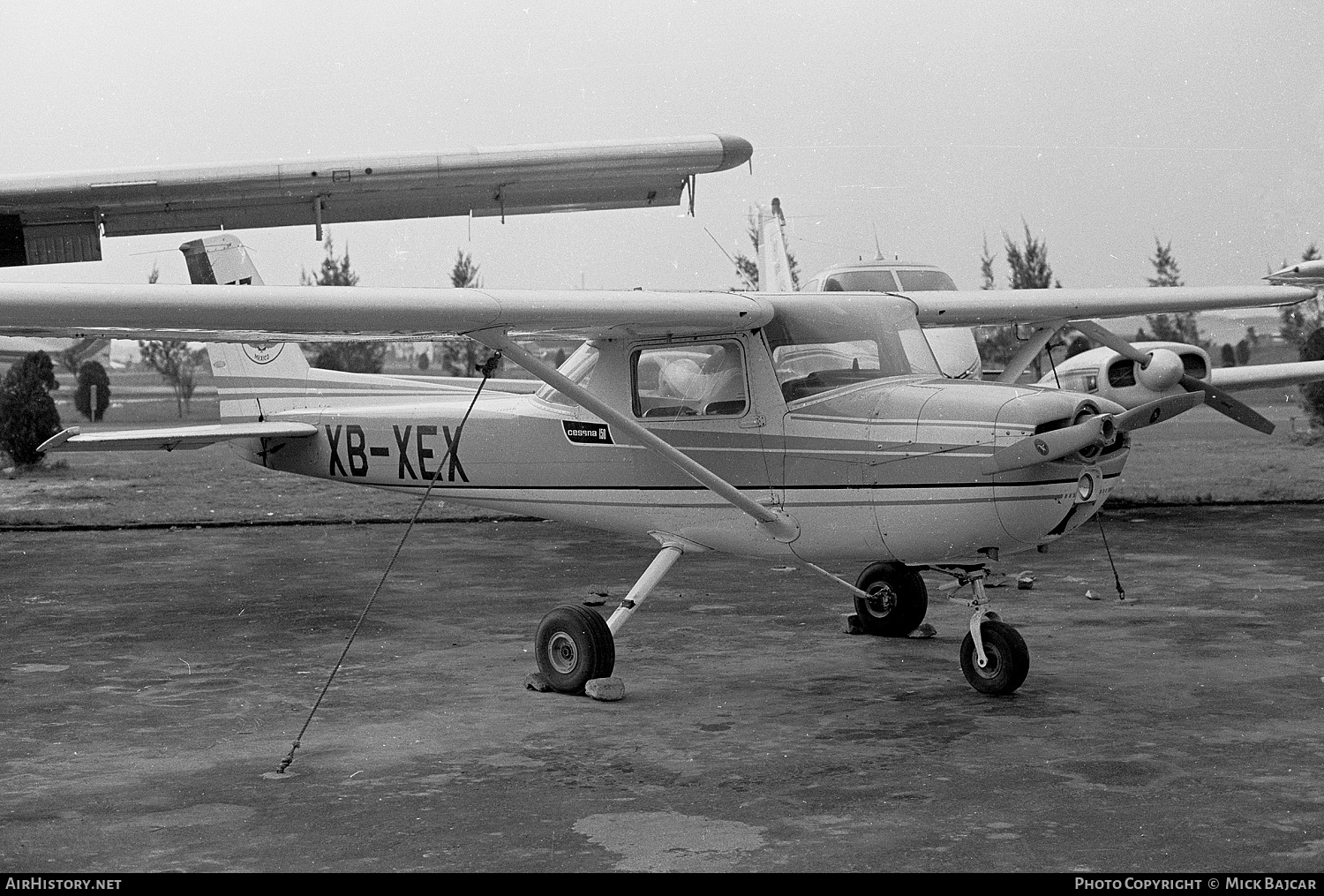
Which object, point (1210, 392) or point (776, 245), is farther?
point (776, 245)

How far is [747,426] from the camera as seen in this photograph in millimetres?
7066

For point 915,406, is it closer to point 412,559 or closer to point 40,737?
point 40,737

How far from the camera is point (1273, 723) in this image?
5.97 meters

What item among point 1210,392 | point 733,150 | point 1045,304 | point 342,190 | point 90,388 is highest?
point 733,150

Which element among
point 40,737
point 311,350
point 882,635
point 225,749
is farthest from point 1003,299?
point 311,350

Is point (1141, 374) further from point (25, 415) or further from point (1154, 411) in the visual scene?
point (25, 415)

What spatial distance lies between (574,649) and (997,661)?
7.13 feet

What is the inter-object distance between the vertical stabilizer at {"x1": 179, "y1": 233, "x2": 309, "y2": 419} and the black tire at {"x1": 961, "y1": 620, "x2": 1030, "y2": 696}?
595cm

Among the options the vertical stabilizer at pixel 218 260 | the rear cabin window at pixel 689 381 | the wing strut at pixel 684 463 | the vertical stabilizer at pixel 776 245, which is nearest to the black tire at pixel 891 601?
the wing strut at pixel 684 463

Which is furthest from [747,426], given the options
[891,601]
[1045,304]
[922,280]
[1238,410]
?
[922,280]

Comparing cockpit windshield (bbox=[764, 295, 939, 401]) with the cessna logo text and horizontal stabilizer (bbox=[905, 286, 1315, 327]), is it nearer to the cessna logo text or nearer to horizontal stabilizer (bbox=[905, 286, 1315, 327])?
horizontal stabilizer (bbox=[905, 286, 1315, 327])

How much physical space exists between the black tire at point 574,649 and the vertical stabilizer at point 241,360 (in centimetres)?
438

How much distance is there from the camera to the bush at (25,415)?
1958cm

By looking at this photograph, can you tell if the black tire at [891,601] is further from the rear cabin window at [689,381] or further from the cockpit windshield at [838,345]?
the rear cabin window at [689,381]
